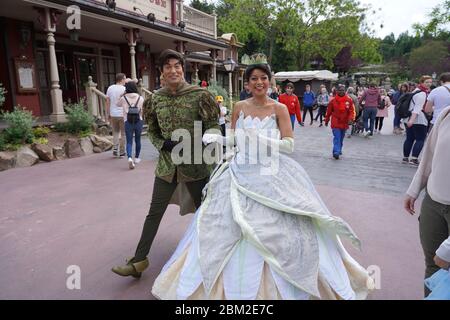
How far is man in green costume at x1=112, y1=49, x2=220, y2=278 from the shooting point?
109 inches

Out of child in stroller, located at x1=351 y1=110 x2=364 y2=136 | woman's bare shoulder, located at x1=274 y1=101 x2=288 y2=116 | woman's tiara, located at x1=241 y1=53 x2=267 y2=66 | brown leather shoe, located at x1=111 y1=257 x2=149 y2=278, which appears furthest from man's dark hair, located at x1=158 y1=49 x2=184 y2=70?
child in stroller, located at x1=351 y1=110 x2=364 y2=136

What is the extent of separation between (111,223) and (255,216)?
2.41 m

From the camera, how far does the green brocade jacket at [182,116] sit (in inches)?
111

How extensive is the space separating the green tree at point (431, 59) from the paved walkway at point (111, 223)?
1720 inches

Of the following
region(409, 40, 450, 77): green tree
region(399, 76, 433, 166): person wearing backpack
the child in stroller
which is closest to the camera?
region(399, 76, 433, 166): person wearing backpack

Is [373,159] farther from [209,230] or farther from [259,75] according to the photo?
[209,230]

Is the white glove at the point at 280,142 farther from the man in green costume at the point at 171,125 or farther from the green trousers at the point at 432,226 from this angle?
the green trousers at the point at 432,226

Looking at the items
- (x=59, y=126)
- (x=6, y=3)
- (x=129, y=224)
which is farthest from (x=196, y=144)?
(x=6, y=3)

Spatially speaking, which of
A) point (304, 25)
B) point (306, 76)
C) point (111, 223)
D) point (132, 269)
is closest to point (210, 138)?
point (132, 269)

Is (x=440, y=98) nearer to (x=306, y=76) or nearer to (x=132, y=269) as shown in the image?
(x=132, y=269)

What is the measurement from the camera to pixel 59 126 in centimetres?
879

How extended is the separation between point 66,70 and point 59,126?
4476 millimetres

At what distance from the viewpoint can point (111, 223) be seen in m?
4.07

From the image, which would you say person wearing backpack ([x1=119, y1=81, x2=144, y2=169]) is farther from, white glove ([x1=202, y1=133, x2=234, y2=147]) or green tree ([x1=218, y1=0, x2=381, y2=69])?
green tree ([x1=218, y1=0, x2=381, y2=69])
